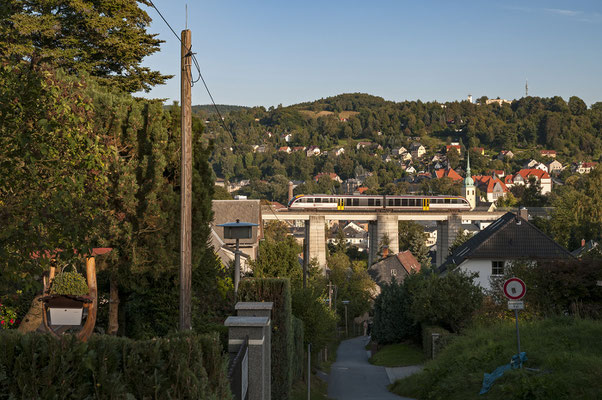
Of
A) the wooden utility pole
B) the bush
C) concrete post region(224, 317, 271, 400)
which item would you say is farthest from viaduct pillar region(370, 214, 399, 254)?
concrete post region(224, 317, 271, 400)

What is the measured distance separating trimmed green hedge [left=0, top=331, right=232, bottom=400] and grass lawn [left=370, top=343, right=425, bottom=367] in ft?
89.7

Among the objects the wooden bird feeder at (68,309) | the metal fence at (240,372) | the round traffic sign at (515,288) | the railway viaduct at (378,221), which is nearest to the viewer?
the metal fence at (240,372)

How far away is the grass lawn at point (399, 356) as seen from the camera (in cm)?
3391

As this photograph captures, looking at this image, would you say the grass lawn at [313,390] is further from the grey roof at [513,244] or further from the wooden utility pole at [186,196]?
the grey roof at [513,244]

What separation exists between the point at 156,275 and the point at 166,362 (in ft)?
35.1

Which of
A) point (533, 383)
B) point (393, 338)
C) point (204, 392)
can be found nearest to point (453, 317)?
point (393, 338)

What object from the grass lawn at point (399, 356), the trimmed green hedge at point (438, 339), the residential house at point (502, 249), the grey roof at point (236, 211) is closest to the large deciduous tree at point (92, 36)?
the trimmed green hedge at point (438, 339)

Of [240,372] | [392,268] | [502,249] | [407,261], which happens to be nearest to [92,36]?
[240,372]

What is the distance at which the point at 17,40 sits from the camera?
20.0 m

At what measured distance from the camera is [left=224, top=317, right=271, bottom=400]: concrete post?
9.41 meters

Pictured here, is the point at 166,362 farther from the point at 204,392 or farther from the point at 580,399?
the point at 580,399

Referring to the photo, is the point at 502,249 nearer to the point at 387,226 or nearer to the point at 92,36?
the point at 92,36

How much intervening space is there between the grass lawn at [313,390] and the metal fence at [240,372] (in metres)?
10.7

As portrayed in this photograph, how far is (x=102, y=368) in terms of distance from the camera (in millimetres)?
5832
